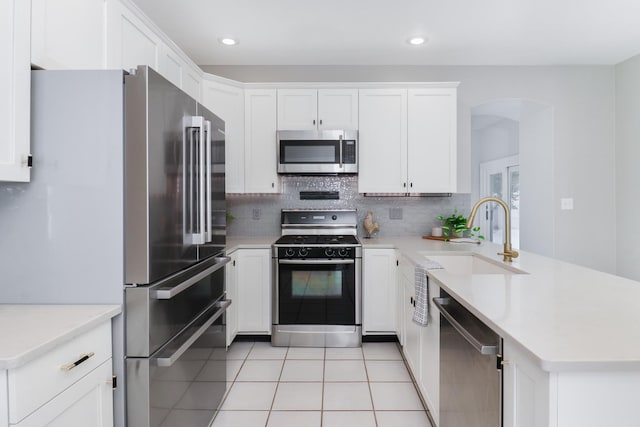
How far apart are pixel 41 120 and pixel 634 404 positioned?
1961 millimetres

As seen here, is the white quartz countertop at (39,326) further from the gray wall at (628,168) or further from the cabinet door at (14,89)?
the gray wall at (628,168)

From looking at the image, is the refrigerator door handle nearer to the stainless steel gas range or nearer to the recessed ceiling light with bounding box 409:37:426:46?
the stainless steel gas range

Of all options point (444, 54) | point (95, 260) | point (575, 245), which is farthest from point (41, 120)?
point (575, 245)

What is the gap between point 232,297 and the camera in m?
3.03

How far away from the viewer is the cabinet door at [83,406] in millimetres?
995

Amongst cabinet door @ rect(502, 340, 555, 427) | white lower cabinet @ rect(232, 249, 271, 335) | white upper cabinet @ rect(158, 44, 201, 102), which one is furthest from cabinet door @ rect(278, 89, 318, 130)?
cabinet door @ rect(502, 340, 555, 427)

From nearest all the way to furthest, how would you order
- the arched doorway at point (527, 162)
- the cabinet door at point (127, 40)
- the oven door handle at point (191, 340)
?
the oven door handle at point (191, 340)
the cabinet door at point (127, 40)
the arched doorway at point (527, 162)

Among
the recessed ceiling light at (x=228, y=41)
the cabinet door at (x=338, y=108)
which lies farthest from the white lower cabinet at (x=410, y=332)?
the recessed ceiling light at (x=228, y=41)

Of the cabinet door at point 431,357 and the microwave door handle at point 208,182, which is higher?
the microwave door handle at point 208,182

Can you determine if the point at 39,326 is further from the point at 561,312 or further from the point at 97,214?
the point at 561,312

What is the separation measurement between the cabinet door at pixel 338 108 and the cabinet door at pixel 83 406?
2622mm

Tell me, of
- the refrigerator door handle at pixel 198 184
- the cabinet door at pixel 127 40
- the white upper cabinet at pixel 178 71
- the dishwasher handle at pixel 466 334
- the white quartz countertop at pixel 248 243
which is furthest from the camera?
the white quartz countertop at pixel 248 243

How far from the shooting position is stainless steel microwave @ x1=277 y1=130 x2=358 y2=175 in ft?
10.8

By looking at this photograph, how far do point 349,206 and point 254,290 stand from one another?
1.25 metres
